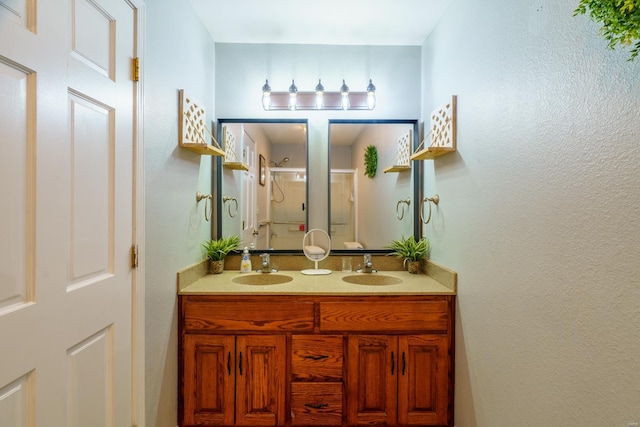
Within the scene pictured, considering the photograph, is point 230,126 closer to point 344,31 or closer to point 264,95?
point 264,95

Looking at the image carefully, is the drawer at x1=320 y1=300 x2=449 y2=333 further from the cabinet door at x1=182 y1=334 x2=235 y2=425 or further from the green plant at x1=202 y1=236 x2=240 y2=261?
the green plant at x1=202 y1=236 x2=240 y2=261

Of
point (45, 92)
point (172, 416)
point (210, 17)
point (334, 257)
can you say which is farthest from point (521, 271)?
point (210, 17)

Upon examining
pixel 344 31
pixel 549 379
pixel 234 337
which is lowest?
pixel 234 337

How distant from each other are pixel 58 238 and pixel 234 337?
1085 millimetres

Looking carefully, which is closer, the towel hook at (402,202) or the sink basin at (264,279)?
the sink basin at (264,279)

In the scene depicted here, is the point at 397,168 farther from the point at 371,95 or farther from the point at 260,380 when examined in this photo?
the point at 260,380

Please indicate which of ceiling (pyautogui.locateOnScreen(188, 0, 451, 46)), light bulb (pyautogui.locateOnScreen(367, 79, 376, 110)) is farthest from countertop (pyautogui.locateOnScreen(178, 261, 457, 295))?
ceiling (pyautogui.locateOnScreen(188, 0, 451, 46))

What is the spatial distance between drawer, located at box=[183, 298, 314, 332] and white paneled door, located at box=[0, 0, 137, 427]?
45cm

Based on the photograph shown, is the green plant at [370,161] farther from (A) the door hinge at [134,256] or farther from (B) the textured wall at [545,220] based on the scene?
(A) the door hinge at [134,256]

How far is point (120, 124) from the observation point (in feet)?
4.06

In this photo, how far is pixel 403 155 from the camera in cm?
238

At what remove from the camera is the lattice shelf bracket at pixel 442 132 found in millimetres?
1768

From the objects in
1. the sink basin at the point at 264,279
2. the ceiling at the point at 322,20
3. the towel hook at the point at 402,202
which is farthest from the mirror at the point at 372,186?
the ceiling at the point at 322,20

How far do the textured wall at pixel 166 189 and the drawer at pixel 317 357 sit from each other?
68cm
